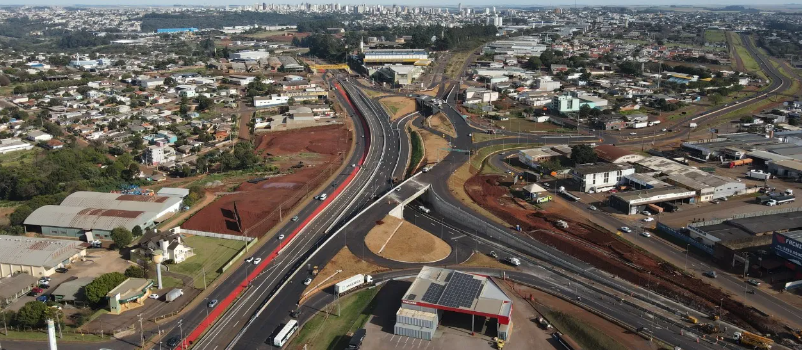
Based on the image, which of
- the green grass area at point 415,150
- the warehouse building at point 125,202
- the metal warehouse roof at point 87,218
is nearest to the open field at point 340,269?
the metal warehouse roof at point 87,218

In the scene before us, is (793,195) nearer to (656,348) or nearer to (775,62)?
(656,348)

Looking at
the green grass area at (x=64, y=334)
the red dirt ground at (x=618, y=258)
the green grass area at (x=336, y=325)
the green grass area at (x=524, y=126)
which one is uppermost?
the green grass area at (x=524, y=126)

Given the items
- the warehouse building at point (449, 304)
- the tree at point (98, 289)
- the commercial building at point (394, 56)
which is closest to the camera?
the warehouse building at point (449, 304)

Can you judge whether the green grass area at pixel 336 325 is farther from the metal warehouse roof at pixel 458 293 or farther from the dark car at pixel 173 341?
the dark car at pixel 173 341

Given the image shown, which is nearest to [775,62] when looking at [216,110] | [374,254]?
[216,110]

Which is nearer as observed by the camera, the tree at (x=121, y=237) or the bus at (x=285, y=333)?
the bus at (x=285, y=333)

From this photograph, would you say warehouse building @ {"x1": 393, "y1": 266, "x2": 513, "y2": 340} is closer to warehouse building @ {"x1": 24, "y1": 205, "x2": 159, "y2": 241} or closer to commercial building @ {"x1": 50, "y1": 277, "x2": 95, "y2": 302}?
commercial building @ {"x1": 50, "y1": 277, "x2": 95, "y2": 302}
